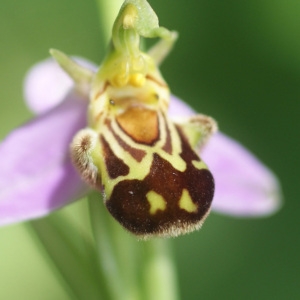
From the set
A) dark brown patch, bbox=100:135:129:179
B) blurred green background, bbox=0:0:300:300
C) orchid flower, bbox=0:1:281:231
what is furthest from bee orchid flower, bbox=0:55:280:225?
blurred green background, bbox=0:0:300:300

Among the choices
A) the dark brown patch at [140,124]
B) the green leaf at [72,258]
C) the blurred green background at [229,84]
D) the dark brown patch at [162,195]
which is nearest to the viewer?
the dark brown patch at [162,195]

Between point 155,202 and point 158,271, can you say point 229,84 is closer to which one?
point 158,271

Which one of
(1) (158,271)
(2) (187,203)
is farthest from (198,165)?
(1) (158,271)

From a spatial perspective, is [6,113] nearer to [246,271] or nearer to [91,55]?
[91,55]

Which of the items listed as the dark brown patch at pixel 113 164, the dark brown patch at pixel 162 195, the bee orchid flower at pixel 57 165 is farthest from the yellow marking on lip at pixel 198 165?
the bee orchid flower at pixel 57 165

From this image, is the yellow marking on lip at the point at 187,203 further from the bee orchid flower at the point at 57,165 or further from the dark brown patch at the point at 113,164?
the bee orchid flower at the point at 57,165

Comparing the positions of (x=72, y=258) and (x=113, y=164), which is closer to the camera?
(x=113, y=164)
